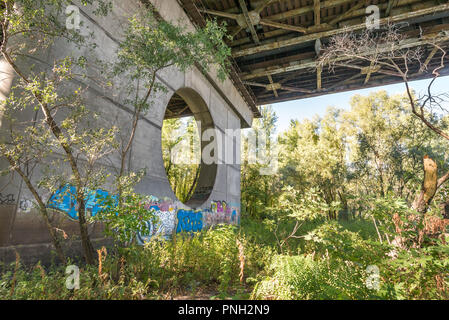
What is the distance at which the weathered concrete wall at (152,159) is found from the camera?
389 centimetres

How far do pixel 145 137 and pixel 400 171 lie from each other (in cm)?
1610

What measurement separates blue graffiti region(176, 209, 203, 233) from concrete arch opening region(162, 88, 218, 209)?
46 cm

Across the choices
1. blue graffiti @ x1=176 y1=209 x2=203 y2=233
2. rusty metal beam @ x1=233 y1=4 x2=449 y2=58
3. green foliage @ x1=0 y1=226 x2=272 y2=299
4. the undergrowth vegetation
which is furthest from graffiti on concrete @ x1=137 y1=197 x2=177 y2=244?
rusty metal beam @ x1=233 y1=4 x2=449 y2=58

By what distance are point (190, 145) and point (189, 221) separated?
1550 cm

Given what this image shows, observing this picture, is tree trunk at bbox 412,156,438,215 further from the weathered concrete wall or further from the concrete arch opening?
the concrete arch opening

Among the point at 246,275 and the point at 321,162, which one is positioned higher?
the point at 321,162

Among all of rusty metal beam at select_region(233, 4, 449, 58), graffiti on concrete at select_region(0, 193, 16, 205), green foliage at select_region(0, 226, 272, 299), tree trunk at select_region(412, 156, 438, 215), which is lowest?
green foliage at select_region(0, 226, 272, 299)

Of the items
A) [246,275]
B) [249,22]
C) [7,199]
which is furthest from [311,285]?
[249,22]

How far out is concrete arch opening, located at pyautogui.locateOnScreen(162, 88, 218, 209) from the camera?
1080 centimetres

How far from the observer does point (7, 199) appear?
12.4ft

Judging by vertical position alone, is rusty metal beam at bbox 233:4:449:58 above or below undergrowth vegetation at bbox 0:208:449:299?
above

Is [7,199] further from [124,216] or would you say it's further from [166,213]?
[166,213]

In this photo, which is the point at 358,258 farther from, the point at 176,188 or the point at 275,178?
the point at 176,188
